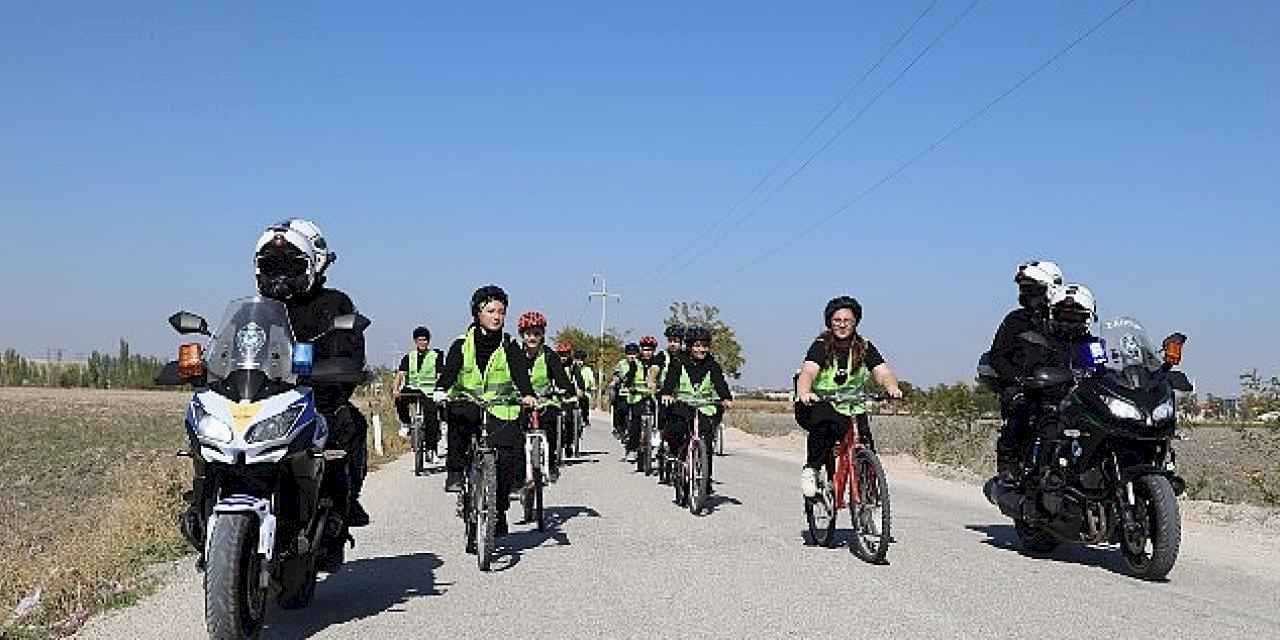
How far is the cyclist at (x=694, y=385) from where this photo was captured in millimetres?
15320

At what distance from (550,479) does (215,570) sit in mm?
7472

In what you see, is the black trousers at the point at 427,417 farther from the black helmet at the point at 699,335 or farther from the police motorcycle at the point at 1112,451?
the police motorcycle at the point at 1112,451

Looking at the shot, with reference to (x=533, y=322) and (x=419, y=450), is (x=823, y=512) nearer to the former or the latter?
(x=533, y=322)

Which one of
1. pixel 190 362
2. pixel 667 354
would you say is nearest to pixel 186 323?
pixel 190 362

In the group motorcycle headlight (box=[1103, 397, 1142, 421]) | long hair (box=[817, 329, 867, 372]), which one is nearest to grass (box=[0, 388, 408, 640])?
long hair (box=[817, 329, 867, 372])

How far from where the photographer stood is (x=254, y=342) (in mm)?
6988

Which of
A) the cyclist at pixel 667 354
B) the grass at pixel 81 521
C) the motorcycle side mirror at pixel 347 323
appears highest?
the cyclist at pixel 667 354

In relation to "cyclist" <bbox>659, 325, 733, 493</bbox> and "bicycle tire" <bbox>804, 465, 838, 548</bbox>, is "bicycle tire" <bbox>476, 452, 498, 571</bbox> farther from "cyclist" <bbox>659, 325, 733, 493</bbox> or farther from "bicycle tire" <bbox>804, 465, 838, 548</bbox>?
"cyclist" <bbox>659, 325, 733, 493</bbox>

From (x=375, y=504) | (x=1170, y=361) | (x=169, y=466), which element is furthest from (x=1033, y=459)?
(x=169, y=466)

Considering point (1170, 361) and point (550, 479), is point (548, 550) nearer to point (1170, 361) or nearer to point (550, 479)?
point (550, 479)

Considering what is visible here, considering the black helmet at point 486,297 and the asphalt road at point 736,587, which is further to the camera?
the black helmet at point 486,297

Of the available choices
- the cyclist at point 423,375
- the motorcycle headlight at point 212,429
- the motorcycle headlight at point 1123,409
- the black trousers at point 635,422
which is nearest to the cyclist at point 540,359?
the motorcycle headlight at point 1123,409

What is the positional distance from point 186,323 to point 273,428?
0.83 metres

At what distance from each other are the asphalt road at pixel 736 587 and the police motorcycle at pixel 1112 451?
13.2 inches
